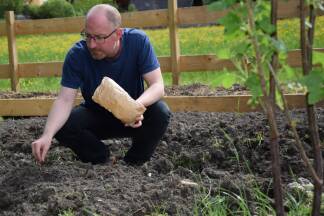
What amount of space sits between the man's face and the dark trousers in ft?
1.64

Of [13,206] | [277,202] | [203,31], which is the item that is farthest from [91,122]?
[203,31]

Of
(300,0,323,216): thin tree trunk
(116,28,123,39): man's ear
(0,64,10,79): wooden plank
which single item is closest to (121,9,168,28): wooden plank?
(0,64,10,79): wooden plank

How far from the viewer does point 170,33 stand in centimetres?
718

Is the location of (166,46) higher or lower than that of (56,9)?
lower

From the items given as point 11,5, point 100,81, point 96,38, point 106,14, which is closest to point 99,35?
point 96,38

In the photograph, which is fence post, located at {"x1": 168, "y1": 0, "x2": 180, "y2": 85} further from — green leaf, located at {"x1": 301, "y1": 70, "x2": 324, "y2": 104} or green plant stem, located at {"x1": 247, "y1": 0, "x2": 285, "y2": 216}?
green leaf, located at {"x1": 301, "y1": 70, "x2": 324, "y2": 104}

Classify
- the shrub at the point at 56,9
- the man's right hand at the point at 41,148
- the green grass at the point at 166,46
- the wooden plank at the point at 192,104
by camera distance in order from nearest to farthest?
1. the man's right hand at the point at 41,148
2. the wooden plank at the point at 192,104
3. the green grass at the point at 166,46
4. the shrub at the point at 56,9

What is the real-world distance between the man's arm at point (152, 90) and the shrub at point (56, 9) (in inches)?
804

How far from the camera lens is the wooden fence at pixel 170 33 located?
→ 6340mm

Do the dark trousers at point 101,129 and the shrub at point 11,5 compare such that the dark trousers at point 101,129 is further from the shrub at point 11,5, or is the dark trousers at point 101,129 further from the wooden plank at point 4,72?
the shrub at point 11,5

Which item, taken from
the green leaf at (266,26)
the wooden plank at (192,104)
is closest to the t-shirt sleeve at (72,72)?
the wooden plank at (192,104)

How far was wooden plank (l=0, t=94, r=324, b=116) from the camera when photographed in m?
5.42

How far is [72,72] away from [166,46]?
922 cm

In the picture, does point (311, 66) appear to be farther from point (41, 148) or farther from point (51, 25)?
point (51, 25)
